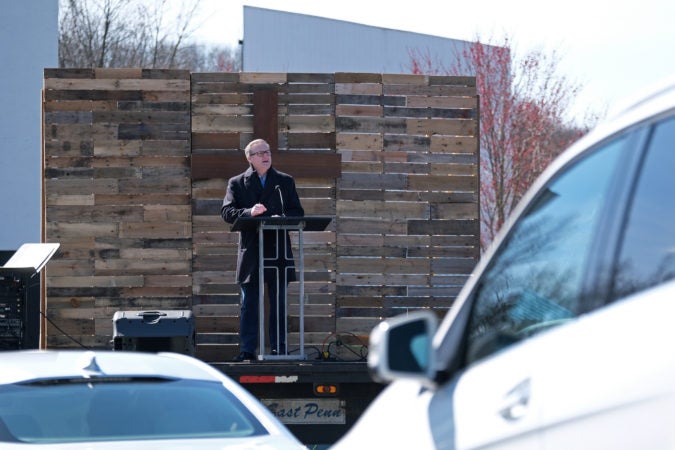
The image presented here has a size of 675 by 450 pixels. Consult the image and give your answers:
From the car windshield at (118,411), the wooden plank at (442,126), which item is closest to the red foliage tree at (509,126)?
the wooden plank at (442,126)

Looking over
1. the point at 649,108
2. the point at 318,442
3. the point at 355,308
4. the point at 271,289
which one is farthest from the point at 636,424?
the point at 355,308

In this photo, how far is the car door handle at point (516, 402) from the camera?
268 centimetres

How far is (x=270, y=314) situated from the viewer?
396 inches

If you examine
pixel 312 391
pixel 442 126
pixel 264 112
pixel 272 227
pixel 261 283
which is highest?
pixel 264 112

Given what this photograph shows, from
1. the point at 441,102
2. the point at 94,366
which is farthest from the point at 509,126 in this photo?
the point at 94,366

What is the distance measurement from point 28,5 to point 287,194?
506 inches

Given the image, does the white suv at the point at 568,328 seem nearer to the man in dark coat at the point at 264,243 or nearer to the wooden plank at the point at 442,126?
the man in dark coat at the point at 264,243

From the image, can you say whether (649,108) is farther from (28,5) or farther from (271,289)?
(28,5)

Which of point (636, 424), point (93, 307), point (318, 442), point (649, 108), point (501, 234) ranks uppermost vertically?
point (649, 108)

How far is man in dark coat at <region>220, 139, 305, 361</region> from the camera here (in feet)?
32.8

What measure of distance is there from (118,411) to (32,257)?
505 cm

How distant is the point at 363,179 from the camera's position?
11.6 meters

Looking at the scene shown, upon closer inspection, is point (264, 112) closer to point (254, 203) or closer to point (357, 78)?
point (357, 78)

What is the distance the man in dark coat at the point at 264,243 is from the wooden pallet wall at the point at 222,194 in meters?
1.11
